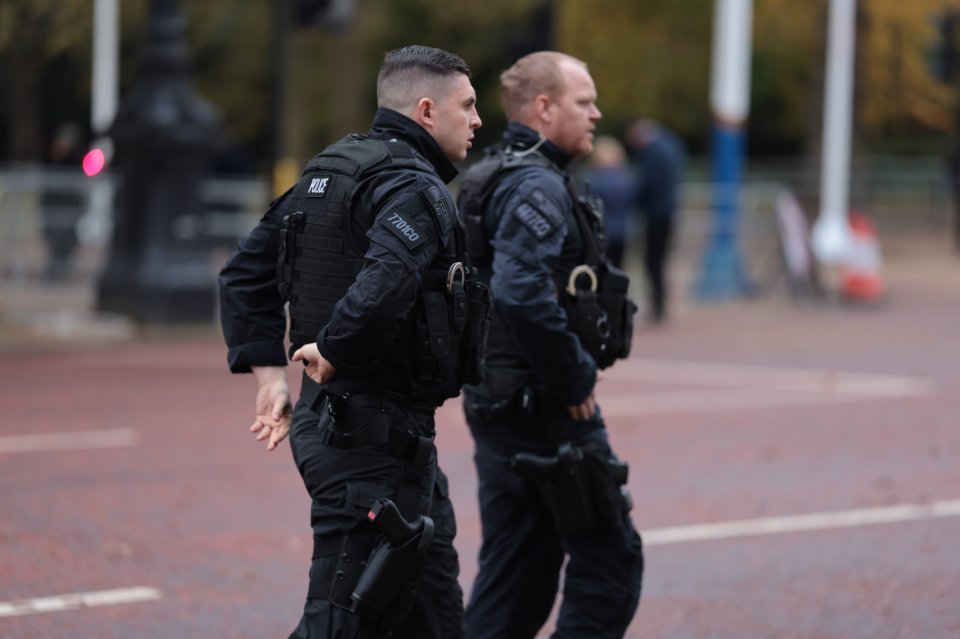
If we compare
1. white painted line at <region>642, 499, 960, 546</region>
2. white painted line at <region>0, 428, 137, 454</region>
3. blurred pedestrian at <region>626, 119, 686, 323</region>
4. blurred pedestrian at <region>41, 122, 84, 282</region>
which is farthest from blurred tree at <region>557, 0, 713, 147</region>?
white painted line at <region>642, 499, 960, 546</region>

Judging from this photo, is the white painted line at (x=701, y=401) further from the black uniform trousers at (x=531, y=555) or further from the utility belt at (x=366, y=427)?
the utility belt at (x=366, y=427)

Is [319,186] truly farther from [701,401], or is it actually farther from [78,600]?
[701,401]

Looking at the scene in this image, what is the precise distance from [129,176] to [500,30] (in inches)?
908

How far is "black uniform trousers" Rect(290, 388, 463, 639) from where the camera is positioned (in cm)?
420

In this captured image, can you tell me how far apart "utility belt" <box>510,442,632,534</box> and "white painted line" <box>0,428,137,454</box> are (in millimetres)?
5332

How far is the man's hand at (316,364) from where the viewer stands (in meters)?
4.20

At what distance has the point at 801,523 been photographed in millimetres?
7977

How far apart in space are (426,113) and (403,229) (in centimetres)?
42

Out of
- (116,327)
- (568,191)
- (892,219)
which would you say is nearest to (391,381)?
(568,191)

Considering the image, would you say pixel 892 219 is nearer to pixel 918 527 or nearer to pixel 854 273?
pixel 854 273

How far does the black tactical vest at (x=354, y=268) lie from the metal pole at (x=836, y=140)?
17.3 m

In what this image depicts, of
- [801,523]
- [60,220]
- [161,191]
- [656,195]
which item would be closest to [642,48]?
[656,195]

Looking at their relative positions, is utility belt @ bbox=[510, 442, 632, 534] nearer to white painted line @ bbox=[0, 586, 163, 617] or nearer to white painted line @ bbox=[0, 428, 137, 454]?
white painted line @ bbox=[0, 586, 163, 617]

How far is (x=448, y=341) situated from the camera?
4281 mm
